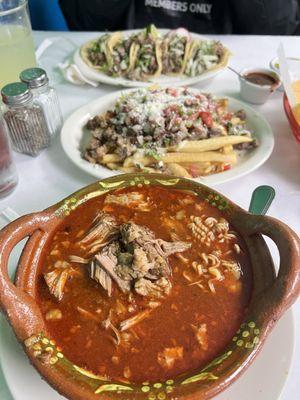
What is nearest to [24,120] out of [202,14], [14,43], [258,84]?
[14,43]

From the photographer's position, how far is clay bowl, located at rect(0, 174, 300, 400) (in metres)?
0.67

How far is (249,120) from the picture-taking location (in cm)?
157

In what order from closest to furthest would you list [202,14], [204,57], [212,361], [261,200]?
1. [212,361]
2. [261,200]
3. [204,57]
4. [202,14]

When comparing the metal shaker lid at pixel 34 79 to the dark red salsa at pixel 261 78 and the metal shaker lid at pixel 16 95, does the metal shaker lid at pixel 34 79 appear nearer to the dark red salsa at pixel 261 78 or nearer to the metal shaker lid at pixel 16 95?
the metal shaker lid at pixel 16 95

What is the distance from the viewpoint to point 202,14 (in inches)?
104

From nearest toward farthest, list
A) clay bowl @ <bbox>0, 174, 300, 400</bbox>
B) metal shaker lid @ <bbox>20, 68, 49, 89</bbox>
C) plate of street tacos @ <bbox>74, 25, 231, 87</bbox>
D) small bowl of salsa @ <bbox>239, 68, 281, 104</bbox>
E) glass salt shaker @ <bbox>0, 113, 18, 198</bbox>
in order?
clay bowl @ <bbox>0, 174, 300, 400</bbox>, glass salt shaker @ <bbox>0, 113, 18, 198</bbox>, metal shaker lid @ <bbox>20, 68, 49, 89</bbox>, small bowl of salsa @ <bbox>239, 68, 281, 104</bbox>, plate of street tacos @ <bbox>74, 25, 231, 87</bbox>

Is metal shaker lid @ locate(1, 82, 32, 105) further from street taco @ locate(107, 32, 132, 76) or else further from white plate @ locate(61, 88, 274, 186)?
street taco @ locate(107, 32, 132, 76)

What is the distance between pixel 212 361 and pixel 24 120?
3.33 ft

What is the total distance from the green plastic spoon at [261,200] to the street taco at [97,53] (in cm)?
108

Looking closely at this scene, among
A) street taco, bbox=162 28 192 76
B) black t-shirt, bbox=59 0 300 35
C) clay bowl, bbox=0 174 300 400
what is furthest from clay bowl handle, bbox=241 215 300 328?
black t-shirt, bbox=59 0 300 35

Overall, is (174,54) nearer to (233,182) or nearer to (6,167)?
(233,182)

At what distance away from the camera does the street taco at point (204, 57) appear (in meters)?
1.88

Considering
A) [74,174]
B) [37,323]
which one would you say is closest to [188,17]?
[74,174]

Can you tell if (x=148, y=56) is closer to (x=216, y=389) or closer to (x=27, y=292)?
(x=27, y=292)
